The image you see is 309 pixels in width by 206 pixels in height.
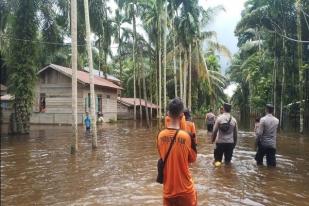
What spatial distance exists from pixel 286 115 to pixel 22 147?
3010cm

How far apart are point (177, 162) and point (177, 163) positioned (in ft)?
0.04

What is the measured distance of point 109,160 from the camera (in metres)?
12.6

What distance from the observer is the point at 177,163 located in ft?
14.1

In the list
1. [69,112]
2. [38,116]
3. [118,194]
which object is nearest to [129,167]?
[118,194]

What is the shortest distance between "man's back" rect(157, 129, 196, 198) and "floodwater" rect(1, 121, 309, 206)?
123 inches

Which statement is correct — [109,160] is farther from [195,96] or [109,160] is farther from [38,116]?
[195,96]

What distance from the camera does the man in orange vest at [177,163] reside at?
4258 millimetres

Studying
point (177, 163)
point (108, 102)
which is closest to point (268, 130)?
point (177, 163)

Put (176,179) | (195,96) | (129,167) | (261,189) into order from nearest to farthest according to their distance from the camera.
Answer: (176,179) → (261,189) → (129,167) → (195,96)

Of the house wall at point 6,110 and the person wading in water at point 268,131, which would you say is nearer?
the person wading in water at point 268,131

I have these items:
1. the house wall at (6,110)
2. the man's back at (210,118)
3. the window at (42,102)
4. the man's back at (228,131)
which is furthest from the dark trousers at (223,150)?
the window at (42,102)

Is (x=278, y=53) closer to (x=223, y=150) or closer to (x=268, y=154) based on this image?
(x=268, y=154)

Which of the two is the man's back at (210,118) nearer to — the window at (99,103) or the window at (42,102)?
the window at (99,103)

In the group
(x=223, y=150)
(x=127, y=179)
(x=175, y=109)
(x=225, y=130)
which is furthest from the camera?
(x=223, y=150)
